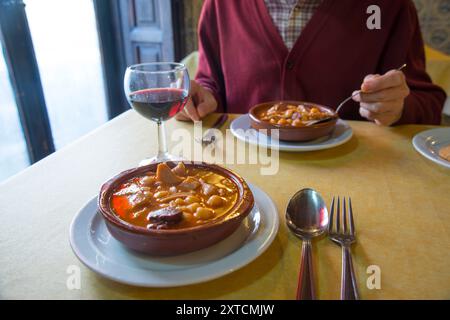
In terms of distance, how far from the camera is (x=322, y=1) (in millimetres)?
1408

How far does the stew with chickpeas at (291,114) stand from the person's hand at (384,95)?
0.47 ft

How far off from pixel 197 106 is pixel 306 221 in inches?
28.7

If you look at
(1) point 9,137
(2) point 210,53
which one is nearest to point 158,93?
(2) point 210,53

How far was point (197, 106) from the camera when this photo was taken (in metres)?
1.28

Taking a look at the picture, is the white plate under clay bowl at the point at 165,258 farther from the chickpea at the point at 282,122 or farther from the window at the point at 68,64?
the window at the point at 68,64

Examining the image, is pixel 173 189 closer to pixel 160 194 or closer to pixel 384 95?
pixel 160 194

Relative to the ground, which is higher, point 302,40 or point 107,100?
point 302,40

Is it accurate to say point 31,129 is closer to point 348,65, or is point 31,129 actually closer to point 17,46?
point 17,46

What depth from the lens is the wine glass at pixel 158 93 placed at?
928 millimetres

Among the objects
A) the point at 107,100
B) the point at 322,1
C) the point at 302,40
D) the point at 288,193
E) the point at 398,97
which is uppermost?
the point at 322,1

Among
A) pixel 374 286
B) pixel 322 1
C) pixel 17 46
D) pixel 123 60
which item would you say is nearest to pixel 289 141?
pixel 374 286

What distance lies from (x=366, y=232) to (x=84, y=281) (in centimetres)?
50

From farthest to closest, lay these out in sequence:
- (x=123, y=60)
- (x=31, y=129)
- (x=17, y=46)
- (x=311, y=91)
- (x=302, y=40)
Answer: (x=123, y=60)
(x=31, y=129)
(x=17, y=46)
(x=311, y=91)
(x=302, y=40)
